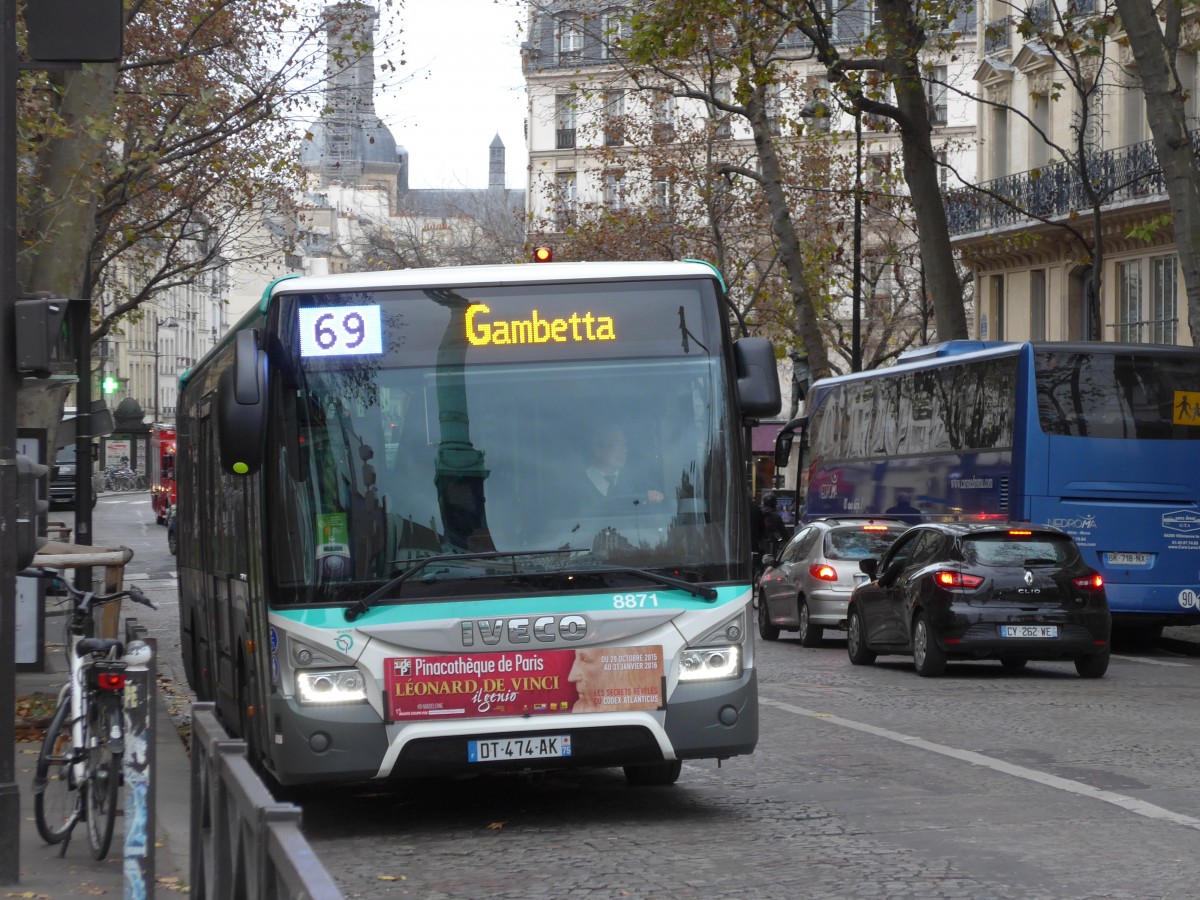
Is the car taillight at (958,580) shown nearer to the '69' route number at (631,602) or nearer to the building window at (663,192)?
the '69' route number at (631,602)

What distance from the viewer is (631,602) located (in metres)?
9.58

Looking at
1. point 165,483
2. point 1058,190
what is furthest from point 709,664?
point 165,483

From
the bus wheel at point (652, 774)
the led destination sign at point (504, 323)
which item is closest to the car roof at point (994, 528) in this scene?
the bus wheel at point (652, 774)

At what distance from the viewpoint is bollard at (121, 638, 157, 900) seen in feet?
22.9

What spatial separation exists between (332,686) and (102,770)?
1177mm

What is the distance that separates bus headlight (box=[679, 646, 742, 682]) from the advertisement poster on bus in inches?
5.2

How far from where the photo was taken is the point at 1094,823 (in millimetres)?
9539

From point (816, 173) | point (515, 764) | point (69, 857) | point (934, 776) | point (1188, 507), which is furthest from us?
point (816, 173)

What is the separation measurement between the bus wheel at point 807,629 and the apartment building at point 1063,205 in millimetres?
9966

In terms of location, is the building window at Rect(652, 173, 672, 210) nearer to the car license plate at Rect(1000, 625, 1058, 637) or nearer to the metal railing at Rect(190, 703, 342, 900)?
Result: the car license plate at Rect(1000, 625, 1058, 637)

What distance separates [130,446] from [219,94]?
3521 inches

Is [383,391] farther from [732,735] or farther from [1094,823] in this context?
[1094,823]

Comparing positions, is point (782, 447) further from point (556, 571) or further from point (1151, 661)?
point (556, 571)

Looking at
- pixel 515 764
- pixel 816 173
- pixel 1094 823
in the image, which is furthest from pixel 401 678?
pixel 816 173
